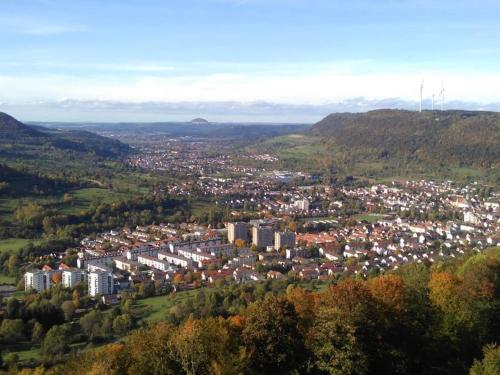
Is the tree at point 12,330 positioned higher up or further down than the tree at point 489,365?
further down

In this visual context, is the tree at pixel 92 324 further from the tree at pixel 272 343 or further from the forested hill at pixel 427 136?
the forested hill at pixel 427 136

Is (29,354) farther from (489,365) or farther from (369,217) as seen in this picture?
(369,217)

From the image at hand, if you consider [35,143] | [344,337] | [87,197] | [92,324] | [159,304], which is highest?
[35,143]

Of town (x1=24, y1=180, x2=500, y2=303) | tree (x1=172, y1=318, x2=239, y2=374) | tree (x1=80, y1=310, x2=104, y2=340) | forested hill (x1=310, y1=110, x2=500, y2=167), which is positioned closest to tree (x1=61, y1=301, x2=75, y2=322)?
tree (x1=80, y1=310, x2=104, y2=340)

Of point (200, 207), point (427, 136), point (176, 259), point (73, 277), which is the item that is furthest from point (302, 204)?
point (427, 136)

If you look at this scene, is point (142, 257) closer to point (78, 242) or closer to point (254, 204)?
point (78, 242)

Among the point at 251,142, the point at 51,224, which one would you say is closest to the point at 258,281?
the point at 51,224

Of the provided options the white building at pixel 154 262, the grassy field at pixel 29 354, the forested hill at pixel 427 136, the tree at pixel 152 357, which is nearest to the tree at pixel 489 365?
the tree at pixel 152 357
